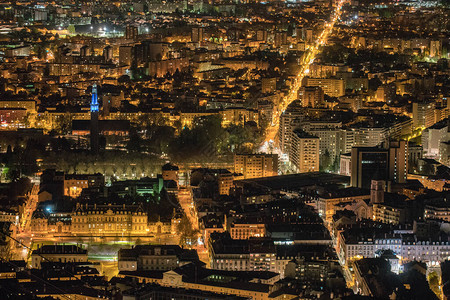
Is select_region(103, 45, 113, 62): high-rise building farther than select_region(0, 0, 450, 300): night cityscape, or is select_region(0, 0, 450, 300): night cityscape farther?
select_region(103, 45, 113, 62): high-rise building

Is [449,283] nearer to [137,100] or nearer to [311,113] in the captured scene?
[311,113]

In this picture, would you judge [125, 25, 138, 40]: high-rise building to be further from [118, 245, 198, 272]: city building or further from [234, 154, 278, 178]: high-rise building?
[118, 245, 198, 272]: city building

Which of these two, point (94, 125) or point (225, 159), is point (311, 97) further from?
point (94, 125)

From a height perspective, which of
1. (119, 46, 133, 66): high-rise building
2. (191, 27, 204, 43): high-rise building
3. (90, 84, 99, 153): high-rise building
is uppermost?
(191, 27, 204, 43): high-rise building

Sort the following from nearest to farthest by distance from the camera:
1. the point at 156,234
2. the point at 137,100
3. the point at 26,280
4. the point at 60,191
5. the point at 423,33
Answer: the point at 26,280
the point at 156,234
the point at 60,191
the point at 137,100
the point at 423,33

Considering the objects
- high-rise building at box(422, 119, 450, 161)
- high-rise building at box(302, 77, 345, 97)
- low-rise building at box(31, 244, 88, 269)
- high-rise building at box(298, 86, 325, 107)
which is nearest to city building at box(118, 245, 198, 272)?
low-rise building at box(31, 244, 88, 269)

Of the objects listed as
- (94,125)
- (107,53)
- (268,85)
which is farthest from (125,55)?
(94,125)

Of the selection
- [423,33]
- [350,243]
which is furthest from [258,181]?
[423,33]
